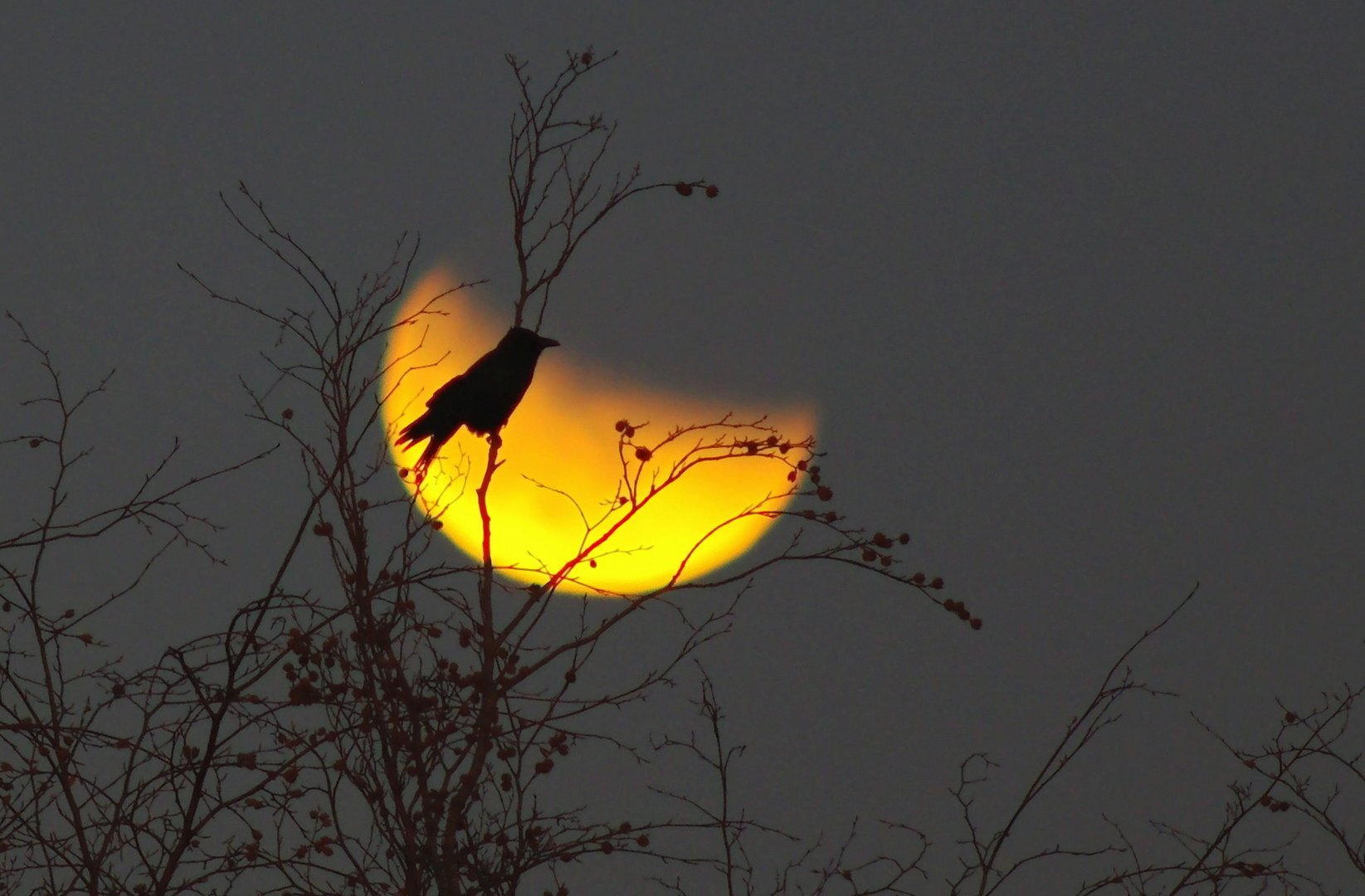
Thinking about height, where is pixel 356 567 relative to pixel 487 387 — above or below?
below

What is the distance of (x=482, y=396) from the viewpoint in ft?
22.2

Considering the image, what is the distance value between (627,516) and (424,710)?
3.53 ft

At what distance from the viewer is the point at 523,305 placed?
16.4 feet

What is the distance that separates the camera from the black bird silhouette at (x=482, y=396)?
6.76 metres

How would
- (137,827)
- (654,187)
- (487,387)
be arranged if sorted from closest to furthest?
(137,827), (654,187), (487,387)

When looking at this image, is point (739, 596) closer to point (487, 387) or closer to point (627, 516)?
point (627, 516)

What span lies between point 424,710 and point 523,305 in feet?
5.23

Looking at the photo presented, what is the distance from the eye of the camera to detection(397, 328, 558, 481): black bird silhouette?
6758 mm

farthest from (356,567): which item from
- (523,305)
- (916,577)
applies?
(916,577)

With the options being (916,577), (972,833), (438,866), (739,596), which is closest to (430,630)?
(438,866)

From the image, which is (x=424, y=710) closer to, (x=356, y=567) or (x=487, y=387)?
(x=356, y=567)

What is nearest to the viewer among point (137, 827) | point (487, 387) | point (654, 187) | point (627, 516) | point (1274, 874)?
point (137, 827)

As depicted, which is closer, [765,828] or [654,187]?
[765,828]

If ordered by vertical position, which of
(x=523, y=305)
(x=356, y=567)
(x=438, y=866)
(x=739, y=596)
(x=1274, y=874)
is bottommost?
(x=438, y=866)
